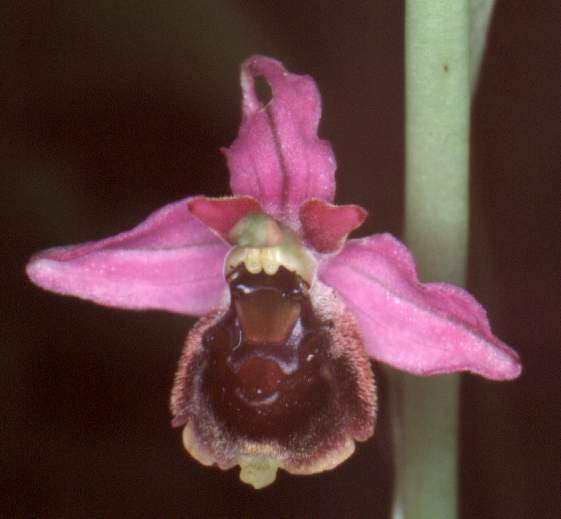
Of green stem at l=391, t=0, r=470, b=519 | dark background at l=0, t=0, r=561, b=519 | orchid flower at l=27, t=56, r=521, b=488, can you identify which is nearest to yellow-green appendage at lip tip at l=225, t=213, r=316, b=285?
orchid flower at l=27, t=56, r=521, b=488

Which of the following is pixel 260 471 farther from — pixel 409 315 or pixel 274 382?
pixel 409 315

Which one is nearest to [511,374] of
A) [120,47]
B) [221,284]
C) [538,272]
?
[221,284]

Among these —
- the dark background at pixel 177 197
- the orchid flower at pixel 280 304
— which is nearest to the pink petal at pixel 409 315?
the orchid flower at pixel 280 304

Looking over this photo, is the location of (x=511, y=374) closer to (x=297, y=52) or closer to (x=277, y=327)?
(x=277, y=327)

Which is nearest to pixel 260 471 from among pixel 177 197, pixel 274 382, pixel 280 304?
pixel 274 382

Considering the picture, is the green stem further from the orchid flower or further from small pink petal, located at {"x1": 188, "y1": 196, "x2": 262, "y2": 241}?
small pink petal, located at {"x1": 188, "y1": 196, "x2": 262, "y2": 241}
